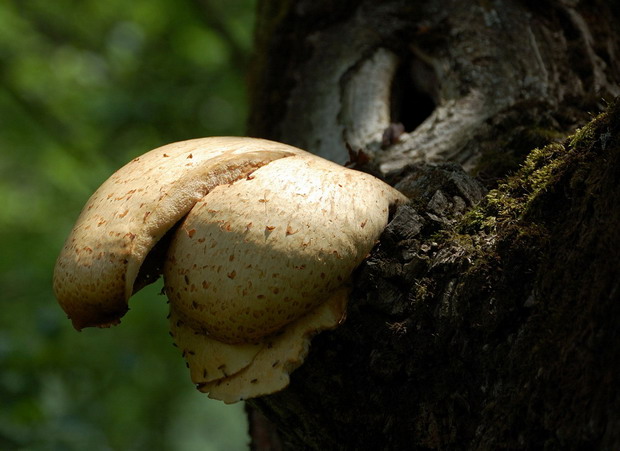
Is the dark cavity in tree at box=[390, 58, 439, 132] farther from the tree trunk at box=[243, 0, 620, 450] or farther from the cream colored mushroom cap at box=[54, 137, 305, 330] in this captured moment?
the cream colored mushroom cap at box=[54, 137, 305, 330]

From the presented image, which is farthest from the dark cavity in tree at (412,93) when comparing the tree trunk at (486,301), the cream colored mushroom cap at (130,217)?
the cream colored mushroom cap at (130,217)

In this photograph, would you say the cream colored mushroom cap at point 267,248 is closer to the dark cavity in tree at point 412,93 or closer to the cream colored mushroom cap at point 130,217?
the cream colored mushroom cap at point 130,217

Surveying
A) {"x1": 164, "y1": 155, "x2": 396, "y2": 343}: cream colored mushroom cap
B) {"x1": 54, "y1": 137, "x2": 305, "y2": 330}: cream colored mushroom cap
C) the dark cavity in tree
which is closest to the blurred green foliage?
the dark cavity in tree

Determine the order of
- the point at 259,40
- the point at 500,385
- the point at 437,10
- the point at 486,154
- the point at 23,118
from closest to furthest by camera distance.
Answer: the point at 500,385, the point at 486,154, the point at 437,10, the point at 259,40, the point at 23,118

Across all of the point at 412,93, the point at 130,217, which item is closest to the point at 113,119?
the point at 412,93

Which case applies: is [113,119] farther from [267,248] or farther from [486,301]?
[486,301]

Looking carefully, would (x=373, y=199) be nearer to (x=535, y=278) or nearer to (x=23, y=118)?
(x=535, y=278)

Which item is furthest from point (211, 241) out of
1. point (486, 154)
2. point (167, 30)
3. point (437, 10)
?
point (167, 30)
